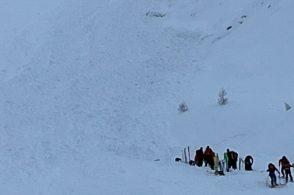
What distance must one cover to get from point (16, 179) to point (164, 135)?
6712 millimetres

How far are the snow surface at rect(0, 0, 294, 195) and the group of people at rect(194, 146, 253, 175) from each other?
13.6 inches

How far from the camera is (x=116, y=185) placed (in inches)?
869

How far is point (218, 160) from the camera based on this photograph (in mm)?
23453

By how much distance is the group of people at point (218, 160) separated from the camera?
75.9 ft

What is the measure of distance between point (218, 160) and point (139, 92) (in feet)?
29.1

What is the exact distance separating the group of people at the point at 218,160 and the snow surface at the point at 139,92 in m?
0.35

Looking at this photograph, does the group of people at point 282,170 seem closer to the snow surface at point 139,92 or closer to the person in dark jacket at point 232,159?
the snow surface at point 139,92

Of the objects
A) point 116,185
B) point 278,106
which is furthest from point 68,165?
point 278,106

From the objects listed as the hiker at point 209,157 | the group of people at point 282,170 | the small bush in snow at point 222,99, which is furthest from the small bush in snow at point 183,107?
the group of people at point 282,170

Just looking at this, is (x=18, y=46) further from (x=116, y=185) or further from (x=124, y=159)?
(x=116, y=185)

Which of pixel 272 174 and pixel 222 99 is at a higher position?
pixel 222 99

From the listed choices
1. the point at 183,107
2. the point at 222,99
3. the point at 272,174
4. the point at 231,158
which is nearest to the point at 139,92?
the point at 183,107

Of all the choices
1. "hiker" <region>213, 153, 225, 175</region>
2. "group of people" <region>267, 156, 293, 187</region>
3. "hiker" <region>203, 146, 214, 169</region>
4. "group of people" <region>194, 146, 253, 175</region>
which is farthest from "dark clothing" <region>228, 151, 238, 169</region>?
"group of people" <region>267, 156, 293, 187</region>

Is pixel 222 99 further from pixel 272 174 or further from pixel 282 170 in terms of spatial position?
pixel 272 174
